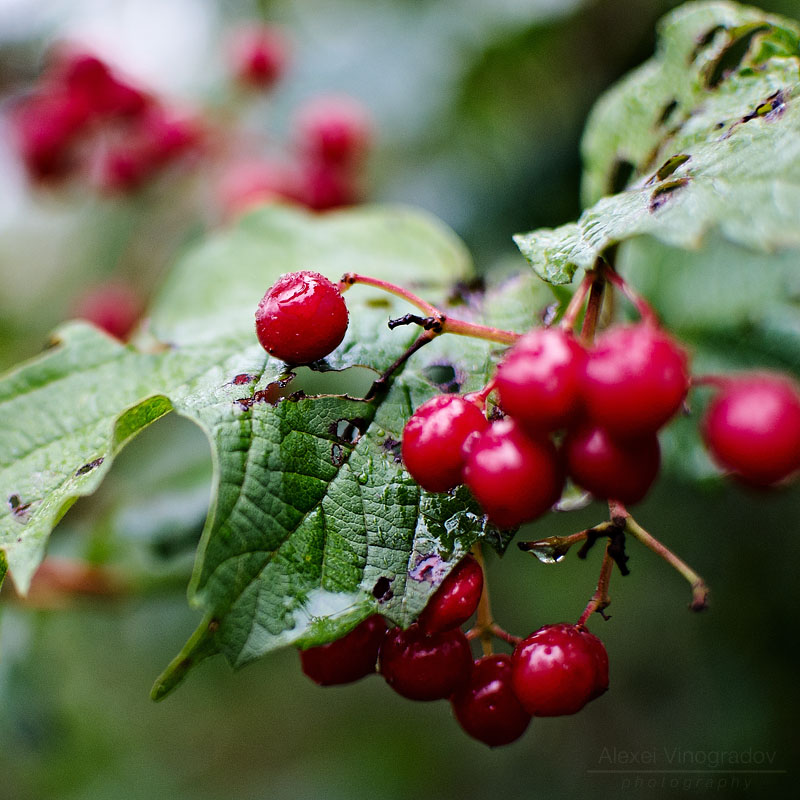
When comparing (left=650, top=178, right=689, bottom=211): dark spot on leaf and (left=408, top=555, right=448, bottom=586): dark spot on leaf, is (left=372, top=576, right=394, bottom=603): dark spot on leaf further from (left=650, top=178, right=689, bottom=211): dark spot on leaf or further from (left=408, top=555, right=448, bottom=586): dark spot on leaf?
(left=650, top=178, right=689, bottom=211): dark spot on leaf

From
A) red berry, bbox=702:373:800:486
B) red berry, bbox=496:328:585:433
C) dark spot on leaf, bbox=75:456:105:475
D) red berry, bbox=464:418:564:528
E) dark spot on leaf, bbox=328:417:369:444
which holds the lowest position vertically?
dark spot on leaf, bbox=328:417:369:444

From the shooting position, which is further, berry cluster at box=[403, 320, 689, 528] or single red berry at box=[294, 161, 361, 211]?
single red berry at box=[294, 161, 361, 211]

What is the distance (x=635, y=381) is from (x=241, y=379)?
1.35 feet

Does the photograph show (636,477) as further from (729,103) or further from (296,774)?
(296,774)

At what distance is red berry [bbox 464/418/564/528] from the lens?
60 cm

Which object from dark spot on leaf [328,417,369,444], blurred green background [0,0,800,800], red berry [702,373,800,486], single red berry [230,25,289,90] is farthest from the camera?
single red berry [230,25,289,90]

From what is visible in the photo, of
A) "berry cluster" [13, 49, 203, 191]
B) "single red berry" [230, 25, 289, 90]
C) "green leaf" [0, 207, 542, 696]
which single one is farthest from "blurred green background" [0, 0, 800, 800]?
"green leaf" [0, 207, 542, 696]

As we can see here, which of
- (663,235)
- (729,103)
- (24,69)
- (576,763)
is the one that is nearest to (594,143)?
(729,103)

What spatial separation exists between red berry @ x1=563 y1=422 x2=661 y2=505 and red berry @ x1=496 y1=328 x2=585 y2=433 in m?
0.03

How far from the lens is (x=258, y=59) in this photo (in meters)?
2.25

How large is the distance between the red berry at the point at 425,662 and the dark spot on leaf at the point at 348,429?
20 cm

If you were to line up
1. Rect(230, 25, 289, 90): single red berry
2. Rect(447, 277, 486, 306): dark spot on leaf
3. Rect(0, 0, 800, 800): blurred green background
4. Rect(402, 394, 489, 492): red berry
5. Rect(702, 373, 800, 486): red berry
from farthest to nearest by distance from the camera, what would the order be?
Rect(230, 25, 289, 90): single red berry
Rect(0, 0, 800, 800): blurred green background
Rect(447, 277, 486, 306): dark spot on leaf
Rect(402, 394, 489, 492): red berry
Rect(702, 373, 800, 486): red berry

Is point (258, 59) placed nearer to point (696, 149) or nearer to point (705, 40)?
point (705, 40)

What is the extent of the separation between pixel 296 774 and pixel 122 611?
4.85 ft
